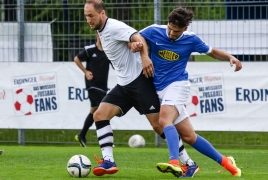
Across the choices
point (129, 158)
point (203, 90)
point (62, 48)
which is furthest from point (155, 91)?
point (62, 48)

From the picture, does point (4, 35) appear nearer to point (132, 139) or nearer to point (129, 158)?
point (132, 139)

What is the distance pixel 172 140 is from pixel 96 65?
6.34m

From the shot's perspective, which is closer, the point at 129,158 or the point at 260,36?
the point at 129,158

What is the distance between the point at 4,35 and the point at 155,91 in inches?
285

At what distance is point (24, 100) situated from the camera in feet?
47.5

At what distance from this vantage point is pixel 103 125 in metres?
8.30

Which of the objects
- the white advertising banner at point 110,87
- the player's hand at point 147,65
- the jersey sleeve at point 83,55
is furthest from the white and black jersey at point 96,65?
the player's hand at point 147,65

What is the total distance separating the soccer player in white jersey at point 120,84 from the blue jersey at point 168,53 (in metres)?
0.18

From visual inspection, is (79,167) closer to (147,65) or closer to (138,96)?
(138,96)

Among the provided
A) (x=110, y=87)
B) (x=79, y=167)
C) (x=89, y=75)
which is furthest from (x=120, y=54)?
(x=110, y=87)

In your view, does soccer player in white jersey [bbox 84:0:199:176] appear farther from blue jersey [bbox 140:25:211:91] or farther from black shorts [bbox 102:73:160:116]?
blue jersey [bbox 140:25:211:91]

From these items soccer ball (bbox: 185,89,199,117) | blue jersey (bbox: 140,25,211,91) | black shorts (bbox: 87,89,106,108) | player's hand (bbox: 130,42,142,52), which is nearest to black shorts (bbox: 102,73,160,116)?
blue jersey (bbox: 140,25,211,91)

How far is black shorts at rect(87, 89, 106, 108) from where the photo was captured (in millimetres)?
13695

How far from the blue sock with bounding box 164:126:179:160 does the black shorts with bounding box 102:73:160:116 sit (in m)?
0.46
